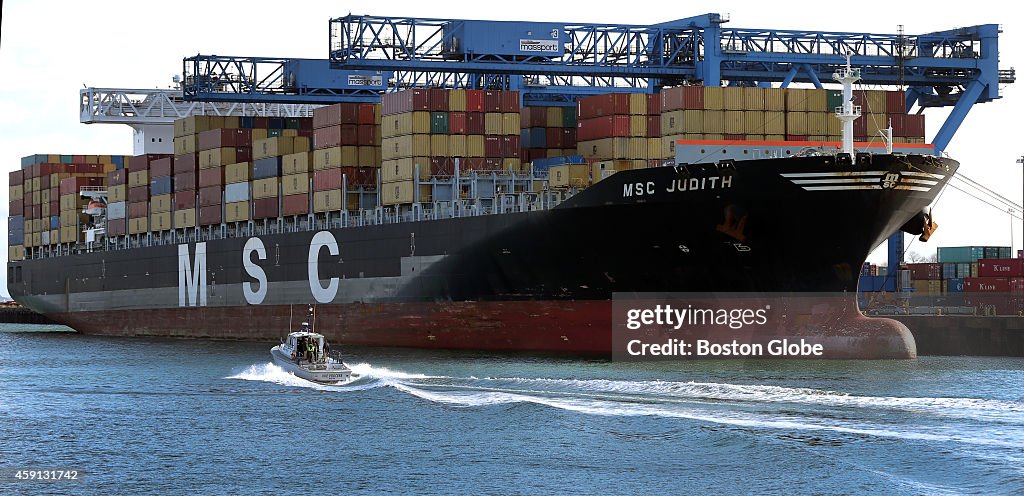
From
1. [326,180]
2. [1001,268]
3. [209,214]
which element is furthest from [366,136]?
[1001,268]

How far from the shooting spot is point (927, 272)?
73.9m

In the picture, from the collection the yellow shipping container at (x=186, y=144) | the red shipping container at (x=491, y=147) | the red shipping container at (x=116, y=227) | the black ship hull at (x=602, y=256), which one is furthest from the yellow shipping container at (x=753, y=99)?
the red shipping container at (x=116, y=227)

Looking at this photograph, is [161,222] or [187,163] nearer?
[187,163]

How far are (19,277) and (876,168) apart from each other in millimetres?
62718

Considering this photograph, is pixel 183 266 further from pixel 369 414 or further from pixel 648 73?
pixel 369 414

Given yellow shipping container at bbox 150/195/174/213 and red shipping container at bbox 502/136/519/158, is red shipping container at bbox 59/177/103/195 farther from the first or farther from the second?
red shipping container at bbox 502/136/519/158

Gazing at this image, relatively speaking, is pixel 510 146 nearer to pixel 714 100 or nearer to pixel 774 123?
pixel 714 100

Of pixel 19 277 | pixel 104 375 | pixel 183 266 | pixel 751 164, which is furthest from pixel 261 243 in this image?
pixel 19 277

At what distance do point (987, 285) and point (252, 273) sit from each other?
112ft

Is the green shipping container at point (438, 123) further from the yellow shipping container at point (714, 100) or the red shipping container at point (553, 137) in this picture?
the yellow shipping container at point (714, 100)

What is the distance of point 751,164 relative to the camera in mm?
42938

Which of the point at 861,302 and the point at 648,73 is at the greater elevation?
the point at 648,73

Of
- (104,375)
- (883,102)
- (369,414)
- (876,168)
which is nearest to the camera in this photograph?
(369,414)

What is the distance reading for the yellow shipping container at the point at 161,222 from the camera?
6968 cm
